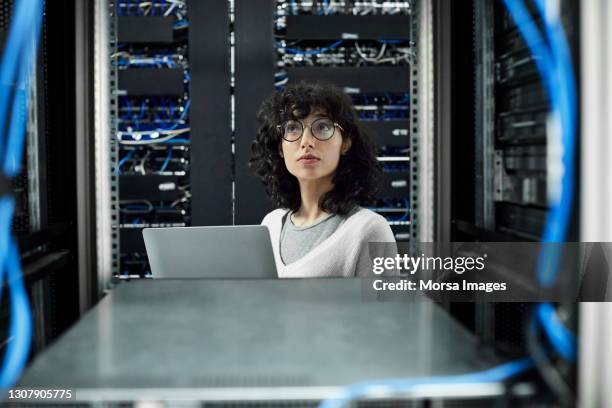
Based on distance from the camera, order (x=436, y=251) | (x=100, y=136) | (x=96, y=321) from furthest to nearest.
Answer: (x=100, y=136) < (x=436, y=251) < (x=96, y=321)

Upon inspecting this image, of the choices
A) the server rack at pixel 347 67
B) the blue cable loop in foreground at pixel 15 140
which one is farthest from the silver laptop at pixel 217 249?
the server rack at pixel 347 67

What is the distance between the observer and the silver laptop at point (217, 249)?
3.03 ft

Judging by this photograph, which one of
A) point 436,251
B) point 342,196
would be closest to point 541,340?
point 342,196

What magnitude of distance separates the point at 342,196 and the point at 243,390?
45.8 inches

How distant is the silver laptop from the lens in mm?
924

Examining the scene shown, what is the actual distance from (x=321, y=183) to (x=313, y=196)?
0.04 metres

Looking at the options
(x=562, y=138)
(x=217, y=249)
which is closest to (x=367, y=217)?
(x=217, y=249)

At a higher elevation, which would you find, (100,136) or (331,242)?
(100,136)

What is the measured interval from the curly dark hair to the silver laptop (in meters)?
0.60

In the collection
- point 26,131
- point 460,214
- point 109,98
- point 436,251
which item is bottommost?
point 436,251

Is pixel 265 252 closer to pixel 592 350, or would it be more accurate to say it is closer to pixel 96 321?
pixel 96 321

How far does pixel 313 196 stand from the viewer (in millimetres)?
1562

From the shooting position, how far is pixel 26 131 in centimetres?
132

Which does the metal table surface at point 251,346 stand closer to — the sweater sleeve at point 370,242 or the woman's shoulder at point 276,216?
the sweater sleeve at point 370,242
